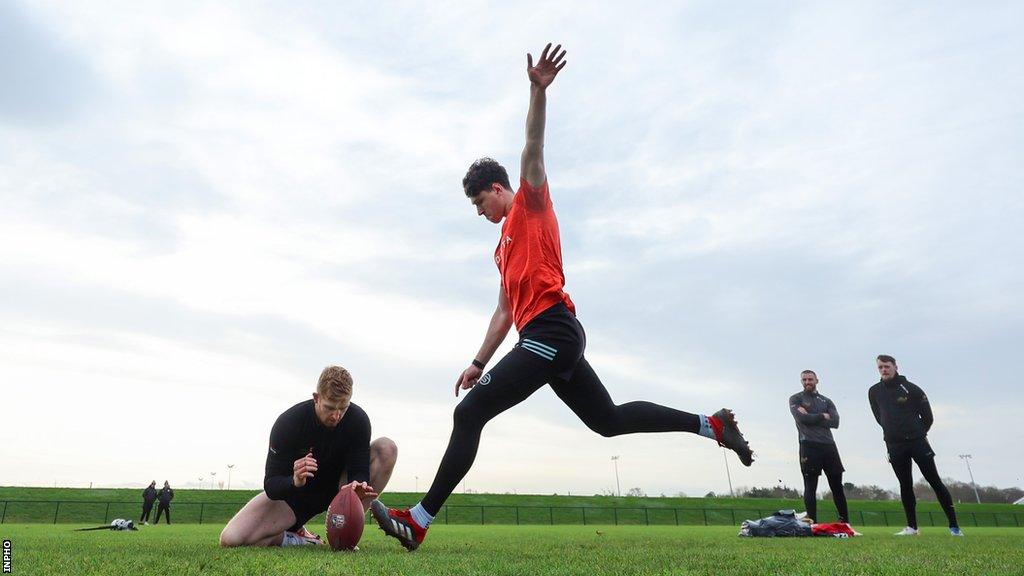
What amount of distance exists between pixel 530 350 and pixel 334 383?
1273 mm

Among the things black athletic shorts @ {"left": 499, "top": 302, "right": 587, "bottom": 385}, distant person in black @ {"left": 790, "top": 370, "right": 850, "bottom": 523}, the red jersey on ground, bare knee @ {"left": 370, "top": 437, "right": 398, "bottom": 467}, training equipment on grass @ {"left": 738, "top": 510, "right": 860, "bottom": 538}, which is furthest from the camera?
distant person in black @ {"left": 790, "top": 370, "right": 850, "bottom": 523}

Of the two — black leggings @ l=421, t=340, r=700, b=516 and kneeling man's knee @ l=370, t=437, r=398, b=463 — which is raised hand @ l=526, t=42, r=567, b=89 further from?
kneeling man's knee @ l=370, t=437, r=398, b=463

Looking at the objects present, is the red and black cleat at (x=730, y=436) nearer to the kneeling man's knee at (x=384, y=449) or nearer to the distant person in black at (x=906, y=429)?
the kneeling man's knee at (x=384, y=449)

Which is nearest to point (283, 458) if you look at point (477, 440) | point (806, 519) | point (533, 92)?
point (477, 440)

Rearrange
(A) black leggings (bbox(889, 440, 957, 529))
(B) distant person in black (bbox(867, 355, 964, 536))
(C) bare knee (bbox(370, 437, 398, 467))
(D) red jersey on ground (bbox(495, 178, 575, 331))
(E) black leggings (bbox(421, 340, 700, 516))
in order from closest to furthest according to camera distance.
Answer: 1. (E) black leggings (bbox(421, 340, 700, 516))
2. (D) red jersey on ground (bbox(495, 178, 575, 331))
3. (C) bare knee (bbox(370, 437, 398, 467))
4. (A) black leggings (bbox(889, 440, 957, 529))
5. (B) distant person in black (bbox(867, 355, 964, 536))

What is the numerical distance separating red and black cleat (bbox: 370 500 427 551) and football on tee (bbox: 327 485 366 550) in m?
0.29

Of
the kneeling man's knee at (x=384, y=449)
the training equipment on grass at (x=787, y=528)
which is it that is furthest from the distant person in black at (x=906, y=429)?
the kneeling man's knee at (x=384, y=449)

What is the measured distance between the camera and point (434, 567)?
2.89 metres

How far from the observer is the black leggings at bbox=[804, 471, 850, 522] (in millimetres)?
9266

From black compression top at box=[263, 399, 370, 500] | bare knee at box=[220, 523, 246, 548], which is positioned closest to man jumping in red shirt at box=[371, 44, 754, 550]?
black compression top at box=[263, 399, 370, 500]

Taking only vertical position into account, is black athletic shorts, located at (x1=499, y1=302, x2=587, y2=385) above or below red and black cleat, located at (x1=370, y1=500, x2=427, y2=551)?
above

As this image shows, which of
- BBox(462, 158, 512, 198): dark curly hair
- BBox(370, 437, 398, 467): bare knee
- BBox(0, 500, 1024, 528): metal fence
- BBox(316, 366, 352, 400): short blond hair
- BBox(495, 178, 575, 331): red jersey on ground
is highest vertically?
BBox(462, 158, 512, 198): dark curly hair

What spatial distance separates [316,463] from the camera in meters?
4.30

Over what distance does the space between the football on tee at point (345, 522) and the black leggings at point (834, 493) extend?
739 centimetres
